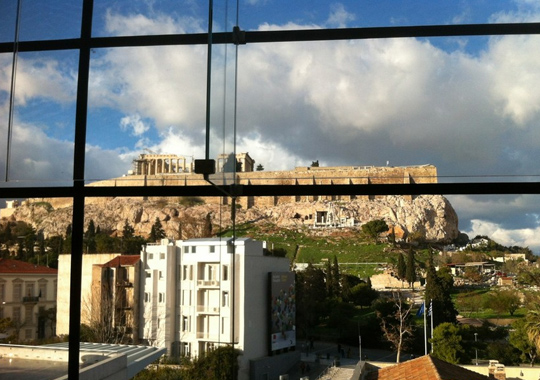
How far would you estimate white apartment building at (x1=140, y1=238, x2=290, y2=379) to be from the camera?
1165 millimetres

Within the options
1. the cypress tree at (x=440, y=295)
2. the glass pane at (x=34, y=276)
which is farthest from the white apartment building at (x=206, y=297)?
the cypress tree at (x=440, y=295)

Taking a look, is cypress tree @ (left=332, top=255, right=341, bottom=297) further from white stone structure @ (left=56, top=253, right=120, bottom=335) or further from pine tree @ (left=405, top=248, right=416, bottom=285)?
white stone structure @ (left=56, top=253, right=120, bottom=335)

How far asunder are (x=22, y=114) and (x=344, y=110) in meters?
0.86

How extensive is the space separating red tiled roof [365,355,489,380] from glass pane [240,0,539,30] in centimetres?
155

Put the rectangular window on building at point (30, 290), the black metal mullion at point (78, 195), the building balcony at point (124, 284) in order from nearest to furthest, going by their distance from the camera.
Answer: the black metal mullion at point (78, 195) < the rectangular window on building at point (30, 290) < the building balcony at point (124, 284)

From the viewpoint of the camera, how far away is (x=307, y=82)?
4.32 feet

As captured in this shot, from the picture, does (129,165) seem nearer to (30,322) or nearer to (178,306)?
(178,306)

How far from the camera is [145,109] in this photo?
124cm

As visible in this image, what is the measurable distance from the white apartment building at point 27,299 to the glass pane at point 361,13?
2.97 ft

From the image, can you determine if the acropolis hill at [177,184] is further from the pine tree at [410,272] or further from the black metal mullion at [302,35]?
the pine tree at [410,272]

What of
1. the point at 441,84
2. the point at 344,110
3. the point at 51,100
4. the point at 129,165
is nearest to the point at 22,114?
the point at 51,100

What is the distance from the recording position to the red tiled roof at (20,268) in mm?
1399

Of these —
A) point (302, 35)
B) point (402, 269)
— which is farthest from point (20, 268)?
point (402, 269)

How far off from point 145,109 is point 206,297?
1.65 feet
